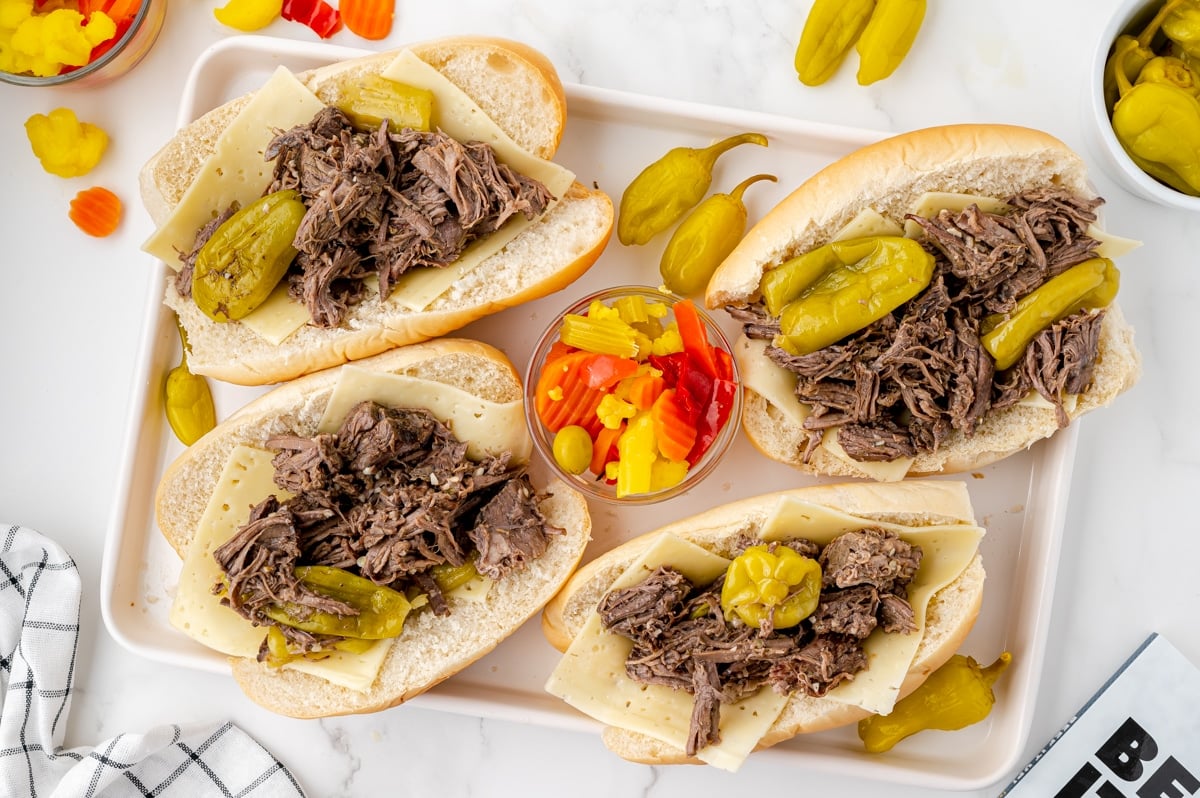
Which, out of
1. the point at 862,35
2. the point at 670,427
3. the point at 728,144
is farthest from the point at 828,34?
the point at 670,427

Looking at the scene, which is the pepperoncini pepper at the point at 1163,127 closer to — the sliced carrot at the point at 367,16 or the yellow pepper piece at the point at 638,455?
the yellow pepper piece at the point at 638,455

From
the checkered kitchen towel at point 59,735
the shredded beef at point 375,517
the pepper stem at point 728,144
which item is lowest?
the checkered kitchen towel at point 59,735

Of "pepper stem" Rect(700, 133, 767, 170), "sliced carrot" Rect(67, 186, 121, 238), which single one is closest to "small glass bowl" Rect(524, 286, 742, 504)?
"pepper stem" Rect(700, 133, 767, 170)

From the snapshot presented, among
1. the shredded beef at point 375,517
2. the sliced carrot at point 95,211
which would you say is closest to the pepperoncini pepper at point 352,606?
the shredded beef at point 375,517

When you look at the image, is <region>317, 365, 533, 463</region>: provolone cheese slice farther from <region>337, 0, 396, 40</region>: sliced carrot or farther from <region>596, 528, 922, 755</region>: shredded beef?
<region>337, 0, 396, 40</region>: sliced carrot

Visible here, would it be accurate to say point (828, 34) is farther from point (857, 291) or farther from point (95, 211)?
point (95, 211)

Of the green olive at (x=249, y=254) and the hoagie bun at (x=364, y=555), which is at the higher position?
the green olive at (x=249, y=254)
